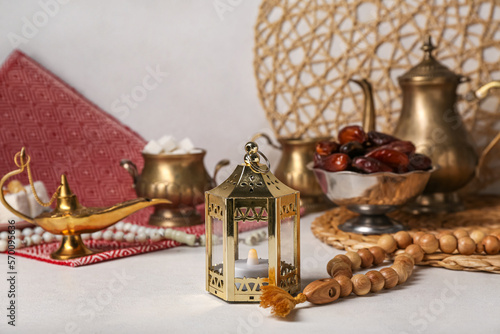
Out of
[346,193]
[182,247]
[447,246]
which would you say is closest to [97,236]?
[182,247]

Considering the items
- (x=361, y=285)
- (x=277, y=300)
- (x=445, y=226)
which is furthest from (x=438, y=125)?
(x=277, y=300)

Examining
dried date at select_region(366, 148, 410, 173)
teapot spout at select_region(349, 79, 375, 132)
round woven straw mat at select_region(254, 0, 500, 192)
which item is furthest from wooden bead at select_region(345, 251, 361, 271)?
round woven straw mat at select_region(254, 0, 500, 192)

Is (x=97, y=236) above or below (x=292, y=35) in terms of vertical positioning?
below

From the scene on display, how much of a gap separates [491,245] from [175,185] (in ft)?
1.92

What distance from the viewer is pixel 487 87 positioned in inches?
42.6

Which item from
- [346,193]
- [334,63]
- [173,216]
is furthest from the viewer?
[334,63]

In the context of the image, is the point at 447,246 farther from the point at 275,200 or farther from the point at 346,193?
the point at 275,200

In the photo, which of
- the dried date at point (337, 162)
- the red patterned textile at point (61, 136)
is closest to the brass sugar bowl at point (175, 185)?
the red patterned textile at point (61, 136)

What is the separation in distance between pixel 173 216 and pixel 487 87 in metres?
0.65

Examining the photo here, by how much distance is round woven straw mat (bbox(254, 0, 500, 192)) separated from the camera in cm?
131

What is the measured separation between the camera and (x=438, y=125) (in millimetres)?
1141

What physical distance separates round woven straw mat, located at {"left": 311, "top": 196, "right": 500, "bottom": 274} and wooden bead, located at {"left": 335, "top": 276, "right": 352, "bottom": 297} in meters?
0.20

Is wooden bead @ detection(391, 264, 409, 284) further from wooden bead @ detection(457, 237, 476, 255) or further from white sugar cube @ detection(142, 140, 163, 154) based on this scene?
white sugar cube @ detection(142, 140, 163, 154)

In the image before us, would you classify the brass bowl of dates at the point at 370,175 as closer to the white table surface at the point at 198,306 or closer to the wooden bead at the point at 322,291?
the white table surface at the point at 198,306
